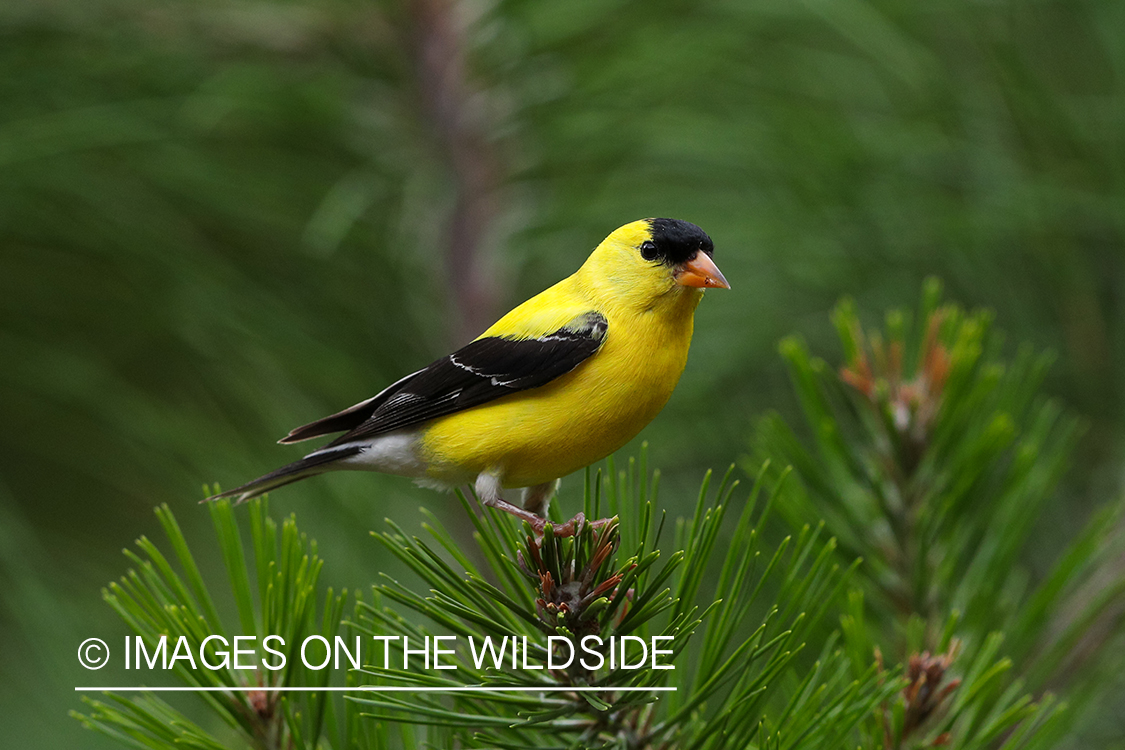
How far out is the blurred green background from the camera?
2047mm

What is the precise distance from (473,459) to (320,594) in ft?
2.59

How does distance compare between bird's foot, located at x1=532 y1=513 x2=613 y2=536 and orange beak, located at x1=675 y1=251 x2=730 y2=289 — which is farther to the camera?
orange beak, located at x1=675 y1=251 x2=730 y2=289

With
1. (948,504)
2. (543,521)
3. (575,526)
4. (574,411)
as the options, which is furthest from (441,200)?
(948,504)

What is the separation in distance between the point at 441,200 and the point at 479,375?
0.69 metres

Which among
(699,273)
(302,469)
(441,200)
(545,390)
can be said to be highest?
(441,200)

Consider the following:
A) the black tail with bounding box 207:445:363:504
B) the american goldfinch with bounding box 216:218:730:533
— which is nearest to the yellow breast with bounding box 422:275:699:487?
the american goldfinch with bounding box 216:218:730:533

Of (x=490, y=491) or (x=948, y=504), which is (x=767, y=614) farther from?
(x=490, y=491)

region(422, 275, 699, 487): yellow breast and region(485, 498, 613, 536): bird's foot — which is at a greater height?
region(422, 275, 699, 487): yellow breast

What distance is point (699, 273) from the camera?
4.98 ft

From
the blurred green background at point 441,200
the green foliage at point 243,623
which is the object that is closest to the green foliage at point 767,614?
the green foliage at point 243,623

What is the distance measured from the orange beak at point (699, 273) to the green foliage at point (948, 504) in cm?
15

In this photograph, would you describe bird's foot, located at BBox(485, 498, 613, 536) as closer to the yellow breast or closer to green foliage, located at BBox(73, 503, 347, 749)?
the yellow breast

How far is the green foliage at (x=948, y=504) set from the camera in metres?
1.37

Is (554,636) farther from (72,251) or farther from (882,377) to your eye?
(72,251)
